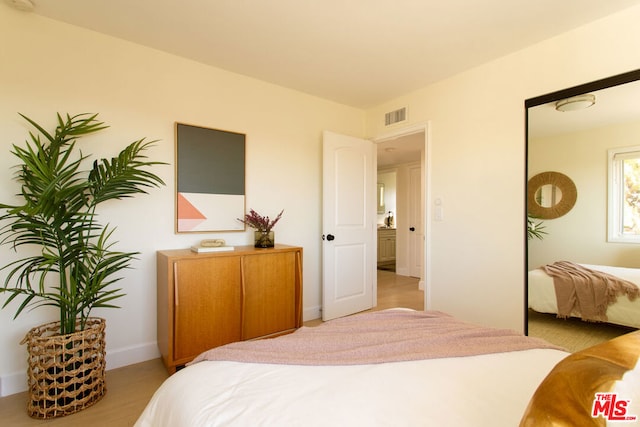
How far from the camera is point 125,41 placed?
7.55ft

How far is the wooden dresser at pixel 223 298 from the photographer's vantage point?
6.94 ft

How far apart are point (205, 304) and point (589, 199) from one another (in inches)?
116

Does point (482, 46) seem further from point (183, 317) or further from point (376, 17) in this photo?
point (183, 317)

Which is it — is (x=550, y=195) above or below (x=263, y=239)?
above

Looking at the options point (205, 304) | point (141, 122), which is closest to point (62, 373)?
point (205, 304)

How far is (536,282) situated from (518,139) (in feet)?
3.82

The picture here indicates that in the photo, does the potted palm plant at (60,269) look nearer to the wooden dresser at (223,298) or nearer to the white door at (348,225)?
the wooden dresser at (223,298)

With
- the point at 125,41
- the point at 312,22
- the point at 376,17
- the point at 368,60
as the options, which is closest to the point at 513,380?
the point at 376,17

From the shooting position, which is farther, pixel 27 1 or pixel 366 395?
pixel 27 1

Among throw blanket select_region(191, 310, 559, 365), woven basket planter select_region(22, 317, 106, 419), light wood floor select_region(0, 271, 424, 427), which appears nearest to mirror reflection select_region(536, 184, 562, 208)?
throw blanket select_region(191, 310, 559, 365)

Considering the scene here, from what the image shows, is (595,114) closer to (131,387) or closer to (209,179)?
(209,179)

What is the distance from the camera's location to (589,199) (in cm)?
212

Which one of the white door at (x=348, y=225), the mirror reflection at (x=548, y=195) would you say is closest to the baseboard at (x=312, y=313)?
the white door at (x=348, y=225)

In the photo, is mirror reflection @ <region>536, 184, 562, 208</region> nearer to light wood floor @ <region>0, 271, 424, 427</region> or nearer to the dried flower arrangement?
the dried flower arrangement
